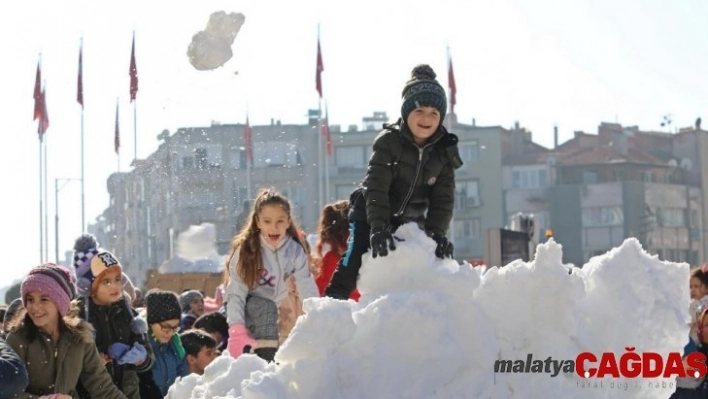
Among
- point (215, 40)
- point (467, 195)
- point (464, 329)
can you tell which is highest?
point (215, 40)

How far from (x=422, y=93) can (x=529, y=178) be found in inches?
3782

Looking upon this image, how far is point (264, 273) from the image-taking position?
8.18m

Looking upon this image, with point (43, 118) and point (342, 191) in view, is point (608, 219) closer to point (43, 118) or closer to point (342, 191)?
point (342, 191)

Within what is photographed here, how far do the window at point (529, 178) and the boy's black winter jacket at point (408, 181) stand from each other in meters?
94.7

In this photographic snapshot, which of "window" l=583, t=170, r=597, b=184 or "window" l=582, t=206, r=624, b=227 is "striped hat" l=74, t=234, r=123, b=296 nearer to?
"window" l=582, t=206, r=624, b=227

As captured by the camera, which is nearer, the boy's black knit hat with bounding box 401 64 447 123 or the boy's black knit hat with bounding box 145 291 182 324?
the boy's black knit hat with bounding box 401 64 447 123

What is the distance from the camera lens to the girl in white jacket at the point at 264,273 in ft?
26.7

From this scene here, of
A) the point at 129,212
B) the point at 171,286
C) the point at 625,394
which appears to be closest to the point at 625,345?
the point at 625,394

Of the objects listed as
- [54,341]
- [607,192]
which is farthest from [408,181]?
[607,192]

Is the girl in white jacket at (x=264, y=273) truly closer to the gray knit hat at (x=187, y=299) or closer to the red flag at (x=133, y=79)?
the gray knit hat at (x=187, y=299)

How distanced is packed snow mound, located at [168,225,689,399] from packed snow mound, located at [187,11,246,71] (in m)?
13.0

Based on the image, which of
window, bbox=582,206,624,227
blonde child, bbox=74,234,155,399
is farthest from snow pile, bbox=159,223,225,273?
window, bbox=582,206,624,227

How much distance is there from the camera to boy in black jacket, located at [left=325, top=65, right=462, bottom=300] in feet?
21.5

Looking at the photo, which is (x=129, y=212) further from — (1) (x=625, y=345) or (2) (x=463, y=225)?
(2) (x=463, y=225)
